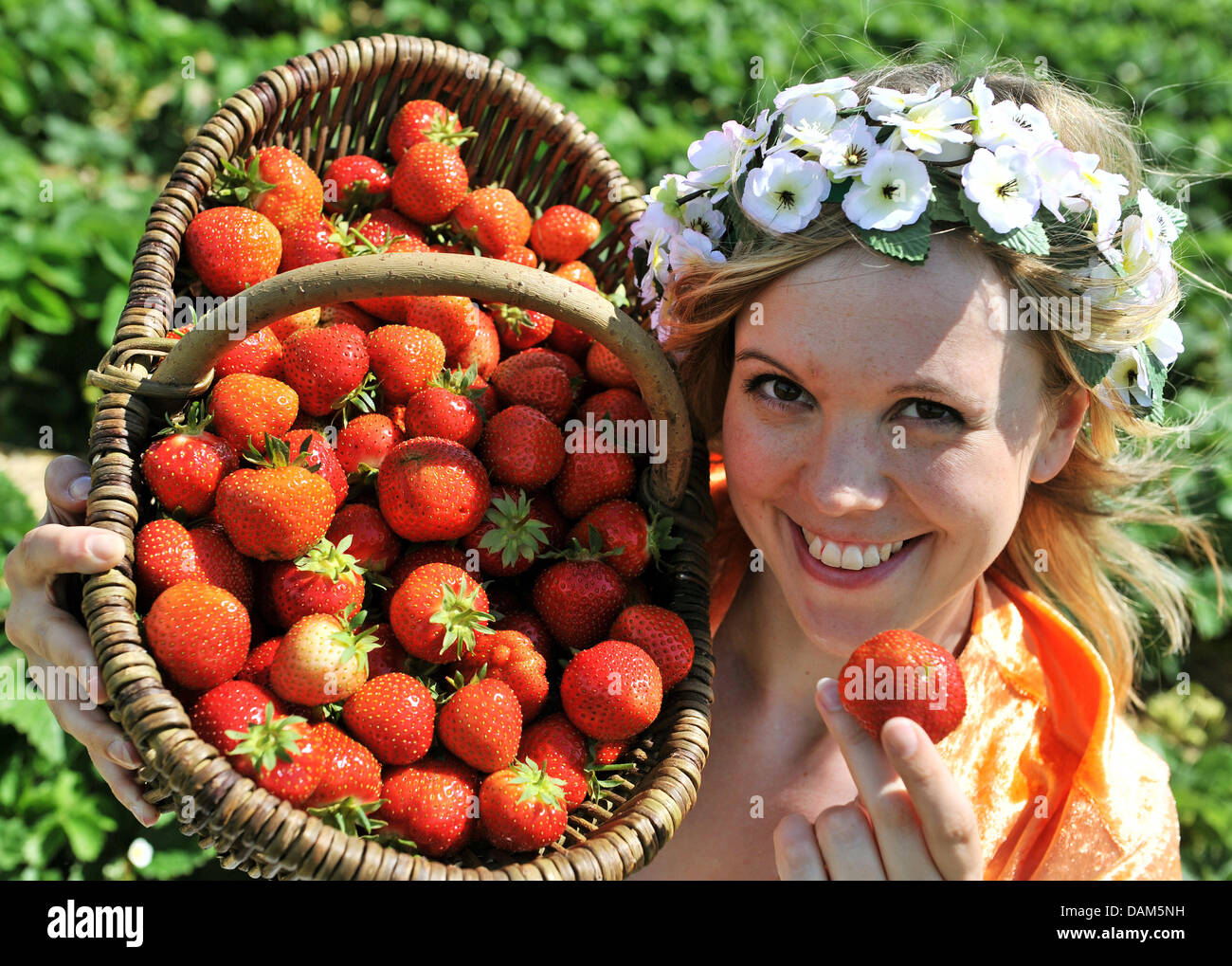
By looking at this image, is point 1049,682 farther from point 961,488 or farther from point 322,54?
point 322,54

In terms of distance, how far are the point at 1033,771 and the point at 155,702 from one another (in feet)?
5.59

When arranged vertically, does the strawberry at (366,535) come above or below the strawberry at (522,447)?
below

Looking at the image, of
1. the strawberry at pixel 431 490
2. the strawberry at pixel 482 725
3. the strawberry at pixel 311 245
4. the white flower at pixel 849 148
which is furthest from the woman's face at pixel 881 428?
the strawberry at pixel 311 245

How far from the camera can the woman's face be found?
173cm

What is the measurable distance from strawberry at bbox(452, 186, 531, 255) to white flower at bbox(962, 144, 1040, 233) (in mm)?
935

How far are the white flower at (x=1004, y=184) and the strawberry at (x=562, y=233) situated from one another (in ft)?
2.85

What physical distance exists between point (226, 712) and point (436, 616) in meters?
0.34

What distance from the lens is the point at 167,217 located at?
6.57ft

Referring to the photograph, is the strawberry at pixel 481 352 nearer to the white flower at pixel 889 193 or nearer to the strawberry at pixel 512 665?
the strawberry at pixel 512 665

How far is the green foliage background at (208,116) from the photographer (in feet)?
9.49

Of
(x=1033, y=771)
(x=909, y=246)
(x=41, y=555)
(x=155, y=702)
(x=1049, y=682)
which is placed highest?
(x=909, y=246)

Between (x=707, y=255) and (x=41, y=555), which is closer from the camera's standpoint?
(x=41, y=555)

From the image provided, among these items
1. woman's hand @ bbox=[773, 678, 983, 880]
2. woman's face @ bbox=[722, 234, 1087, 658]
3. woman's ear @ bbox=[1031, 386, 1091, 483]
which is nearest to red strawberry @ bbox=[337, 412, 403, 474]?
woman's face @ bbox=[722, 234, 1087, 658]

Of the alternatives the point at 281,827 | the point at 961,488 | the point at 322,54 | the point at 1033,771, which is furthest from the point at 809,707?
the point at 322,54
